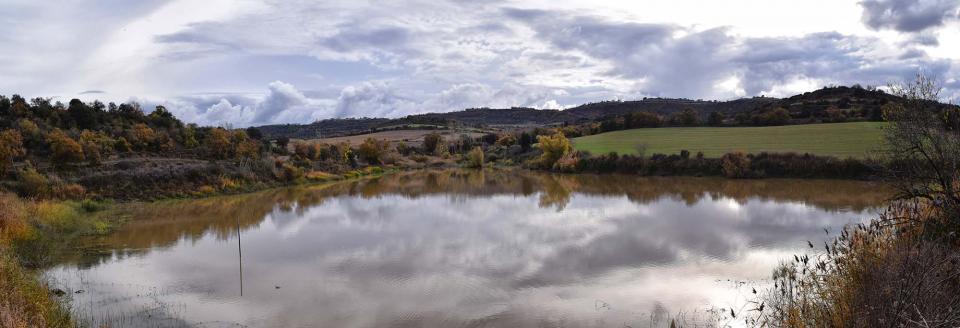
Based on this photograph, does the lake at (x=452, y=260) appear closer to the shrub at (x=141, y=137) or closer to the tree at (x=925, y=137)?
the tree at (x=925, y=137)

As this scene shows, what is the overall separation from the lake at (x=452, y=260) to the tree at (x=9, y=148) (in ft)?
22.2

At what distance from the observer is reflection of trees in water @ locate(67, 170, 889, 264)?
61.3 ft

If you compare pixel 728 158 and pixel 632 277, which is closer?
pixel 632 277

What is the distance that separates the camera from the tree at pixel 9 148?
84.8 ft

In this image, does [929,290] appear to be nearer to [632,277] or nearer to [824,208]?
[632,277]

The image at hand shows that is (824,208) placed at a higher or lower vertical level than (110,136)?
lower

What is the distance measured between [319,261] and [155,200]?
56.5ft

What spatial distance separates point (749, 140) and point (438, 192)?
1029 inches

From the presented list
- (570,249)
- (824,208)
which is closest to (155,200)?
(570,249)

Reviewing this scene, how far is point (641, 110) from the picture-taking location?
299 feet

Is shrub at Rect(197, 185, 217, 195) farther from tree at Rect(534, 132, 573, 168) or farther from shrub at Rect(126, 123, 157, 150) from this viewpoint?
tree at Rect(534, 132, 573, 168)

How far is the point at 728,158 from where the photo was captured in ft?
118

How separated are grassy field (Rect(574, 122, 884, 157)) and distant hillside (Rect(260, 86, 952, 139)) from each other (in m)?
3.76

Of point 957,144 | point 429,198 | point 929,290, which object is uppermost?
point 957,144
